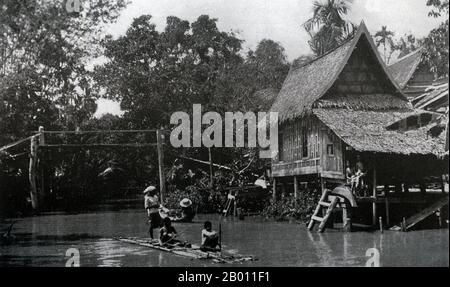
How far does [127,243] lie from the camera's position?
47.4 feet

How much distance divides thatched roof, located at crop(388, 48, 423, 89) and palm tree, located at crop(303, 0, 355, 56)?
2.88 metres

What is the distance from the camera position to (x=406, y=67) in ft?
81.0

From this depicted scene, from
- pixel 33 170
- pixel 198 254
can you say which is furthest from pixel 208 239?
pixel 33 170

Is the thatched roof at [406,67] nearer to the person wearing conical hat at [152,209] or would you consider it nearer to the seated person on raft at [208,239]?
the person wearing conical hat at [152,209]

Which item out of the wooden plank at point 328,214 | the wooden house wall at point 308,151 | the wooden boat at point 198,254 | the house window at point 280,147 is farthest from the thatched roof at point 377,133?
the wooden boat at point 198,254

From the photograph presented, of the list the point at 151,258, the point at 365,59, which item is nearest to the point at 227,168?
the point at 365,59

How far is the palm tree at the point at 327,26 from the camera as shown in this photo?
23.3m

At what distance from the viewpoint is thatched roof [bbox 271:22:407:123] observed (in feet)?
62.8

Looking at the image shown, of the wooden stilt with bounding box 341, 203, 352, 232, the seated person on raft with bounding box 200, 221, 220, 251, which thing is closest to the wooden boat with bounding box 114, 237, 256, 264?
the seated person on raft with bounding box 200, 221, 220, 251

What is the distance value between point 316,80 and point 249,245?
9.13 metres

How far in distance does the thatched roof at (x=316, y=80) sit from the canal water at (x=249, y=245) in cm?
449

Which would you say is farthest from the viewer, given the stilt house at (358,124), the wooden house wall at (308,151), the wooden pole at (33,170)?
the wooden pole at (33,170)
